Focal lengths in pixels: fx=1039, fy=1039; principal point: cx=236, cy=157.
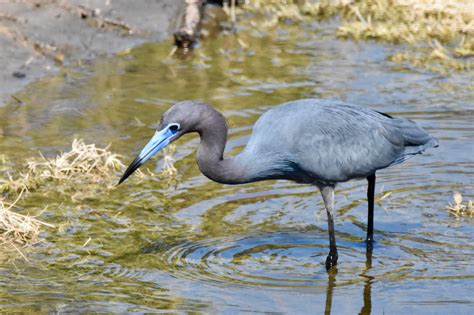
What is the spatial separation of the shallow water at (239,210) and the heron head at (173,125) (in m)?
0.79

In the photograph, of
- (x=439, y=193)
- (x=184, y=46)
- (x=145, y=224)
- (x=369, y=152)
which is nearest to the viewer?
(x=369, y=152)

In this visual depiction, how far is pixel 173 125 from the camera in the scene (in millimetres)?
6488

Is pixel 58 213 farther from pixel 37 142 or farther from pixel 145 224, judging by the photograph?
pixel 37 142

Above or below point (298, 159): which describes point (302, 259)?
below

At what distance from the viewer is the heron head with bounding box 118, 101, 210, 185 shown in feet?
21.2

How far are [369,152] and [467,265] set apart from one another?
1.03 metres

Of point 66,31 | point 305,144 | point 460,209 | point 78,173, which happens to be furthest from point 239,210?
point 66,31

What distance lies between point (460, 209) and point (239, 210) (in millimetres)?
1643

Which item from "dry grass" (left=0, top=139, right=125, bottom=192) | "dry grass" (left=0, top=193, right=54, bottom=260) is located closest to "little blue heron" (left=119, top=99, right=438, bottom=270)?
"dry grass" (left=0, top=193, right=54, bottom=260)

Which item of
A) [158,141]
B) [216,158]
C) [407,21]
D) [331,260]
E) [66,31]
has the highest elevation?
[158,141]

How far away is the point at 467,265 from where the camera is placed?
22.0 feet

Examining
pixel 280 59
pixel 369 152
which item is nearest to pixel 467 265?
pixel 369 152

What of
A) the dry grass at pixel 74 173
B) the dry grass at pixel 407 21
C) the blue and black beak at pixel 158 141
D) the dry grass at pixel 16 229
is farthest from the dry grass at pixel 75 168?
the dry grass at pixel 407 21

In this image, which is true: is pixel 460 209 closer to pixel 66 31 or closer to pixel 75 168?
pixel 75 168
